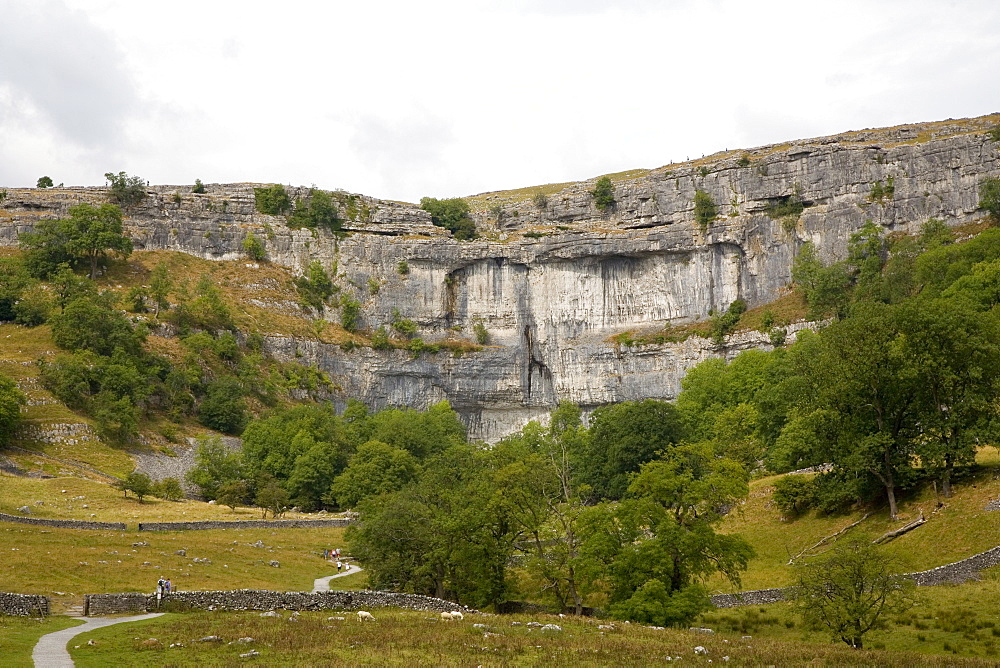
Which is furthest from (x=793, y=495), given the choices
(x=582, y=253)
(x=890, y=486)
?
(x=582, y=253)

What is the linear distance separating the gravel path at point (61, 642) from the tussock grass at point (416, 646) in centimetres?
34

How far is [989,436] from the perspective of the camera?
45.7 m

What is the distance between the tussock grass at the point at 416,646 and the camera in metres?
23.4

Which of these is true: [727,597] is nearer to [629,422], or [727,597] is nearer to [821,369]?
[821,369]

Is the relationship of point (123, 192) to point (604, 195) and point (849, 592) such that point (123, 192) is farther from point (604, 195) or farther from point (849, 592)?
point (849, 592)

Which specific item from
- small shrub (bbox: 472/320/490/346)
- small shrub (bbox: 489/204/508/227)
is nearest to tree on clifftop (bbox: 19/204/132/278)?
small shrub (bbox: 472/320/490/346)

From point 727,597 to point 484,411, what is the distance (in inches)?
3333

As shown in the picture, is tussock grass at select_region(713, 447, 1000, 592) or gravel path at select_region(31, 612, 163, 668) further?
tussock grass at select_region(713, 447, 1000, 592)

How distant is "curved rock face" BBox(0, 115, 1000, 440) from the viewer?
113 meters

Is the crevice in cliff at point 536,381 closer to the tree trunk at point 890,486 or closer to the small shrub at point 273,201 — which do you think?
the small shrub at point 273,201

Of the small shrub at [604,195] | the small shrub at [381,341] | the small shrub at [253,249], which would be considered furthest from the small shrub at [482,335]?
the small shrub at [253,249]

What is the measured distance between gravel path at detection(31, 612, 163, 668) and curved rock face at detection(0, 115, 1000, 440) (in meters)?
89.2

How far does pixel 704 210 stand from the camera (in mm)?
122062

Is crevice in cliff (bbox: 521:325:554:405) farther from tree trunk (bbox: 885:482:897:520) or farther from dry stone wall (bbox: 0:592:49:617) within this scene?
dry stone wall (bbox: 0:592:49:617)
